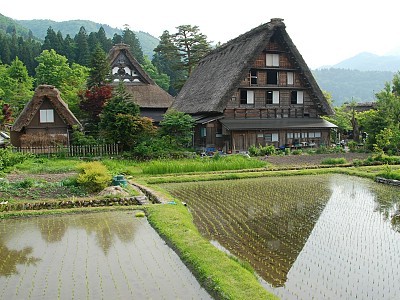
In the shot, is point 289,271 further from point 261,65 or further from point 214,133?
point 261,65

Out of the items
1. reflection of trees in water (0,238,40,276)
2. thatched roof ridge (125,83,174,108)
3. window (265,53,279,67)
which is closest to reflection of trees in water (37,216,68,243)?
reflection of trees in water (0,238,40,276)

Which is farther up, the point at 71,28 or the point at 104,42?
the point at 71,28

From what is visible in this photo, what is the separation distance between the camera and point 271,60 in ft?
95.3

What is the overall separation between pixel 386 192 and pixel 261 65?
1729 cm

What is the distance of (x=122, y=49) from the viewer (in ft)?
121

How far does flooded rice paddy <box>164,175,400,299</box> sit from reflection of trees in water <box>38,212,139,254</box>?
65.0 inches

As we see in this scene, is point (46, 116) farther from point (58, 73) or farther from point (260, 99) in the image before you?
point (58, 73)

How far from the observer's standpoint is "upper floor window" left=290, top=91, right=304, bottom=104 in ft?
99.0

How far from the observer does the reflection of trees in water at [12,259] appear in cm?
648

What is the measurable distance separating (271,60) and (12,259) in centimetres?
2489

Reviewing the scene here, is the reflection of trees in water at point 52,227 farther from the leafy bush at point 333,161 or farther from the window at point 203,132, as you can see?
the window at point 203,132

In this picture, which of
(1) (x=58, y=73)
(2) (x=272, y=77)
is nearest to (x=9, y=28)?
(1) (x=58, y=73)

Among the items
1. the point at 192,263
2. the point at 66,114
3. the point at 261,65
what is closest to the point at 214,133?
the point at 261,65

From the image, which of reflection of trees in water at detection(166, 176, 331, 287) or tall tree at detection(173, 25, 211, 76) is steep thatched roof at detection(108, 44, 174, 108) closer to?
tall tree at detection(173, 25, 211, 76)
